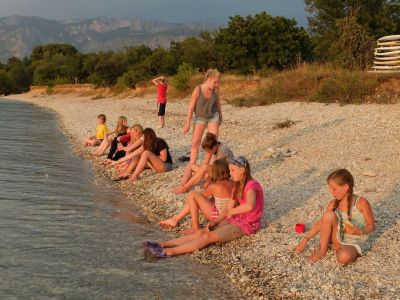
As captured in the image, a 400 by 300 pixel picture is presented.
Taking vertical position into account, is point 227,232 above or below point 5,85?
above

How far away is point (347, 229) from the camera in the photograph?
5641mm

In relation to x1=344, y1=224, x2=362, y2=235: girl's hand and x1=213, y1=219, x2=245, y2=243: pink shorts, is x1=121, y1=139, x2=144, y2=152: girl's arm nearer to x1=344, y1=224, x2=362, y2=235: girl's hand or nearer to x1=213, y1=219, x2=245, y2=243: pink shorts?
x1=213, y1=219, x2=245, y2=243: pink shorts

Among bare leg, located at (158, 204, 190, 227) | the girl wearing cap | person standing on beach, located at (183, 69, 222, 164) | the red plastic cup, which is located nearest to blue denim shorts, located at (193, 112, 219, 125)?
person standing on beach, located at (183, 69, 222, 164)

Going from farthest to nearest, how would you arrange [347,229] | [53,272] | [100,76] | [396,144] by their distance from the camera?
[100,76] → [396,144] → [347,229] → [53,272]

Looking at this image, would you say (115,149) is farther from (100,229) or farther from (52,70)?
(52,70)

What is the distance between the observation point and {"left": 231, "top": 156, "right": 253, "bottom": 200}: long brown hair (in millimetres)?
6322

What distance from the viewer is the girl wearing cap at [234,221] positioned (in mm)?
6102

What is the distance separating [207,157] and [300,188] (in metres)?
1.70

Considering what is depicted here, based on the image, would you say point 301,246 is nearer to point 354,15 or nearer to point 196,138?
point 196,138

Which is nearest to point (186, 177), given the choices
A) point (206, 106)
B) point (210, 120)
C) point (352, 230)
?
point (210, 120)

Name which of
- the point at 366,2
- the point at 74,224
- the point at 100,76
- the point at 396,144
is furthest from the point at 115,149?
the point at 100,76

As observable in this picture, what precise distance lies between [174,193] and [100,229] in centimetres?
211

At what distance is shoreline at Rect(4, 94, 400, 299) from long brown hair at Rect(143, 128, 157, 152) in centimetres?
60

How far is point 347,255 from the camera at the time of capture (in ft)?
17.6
